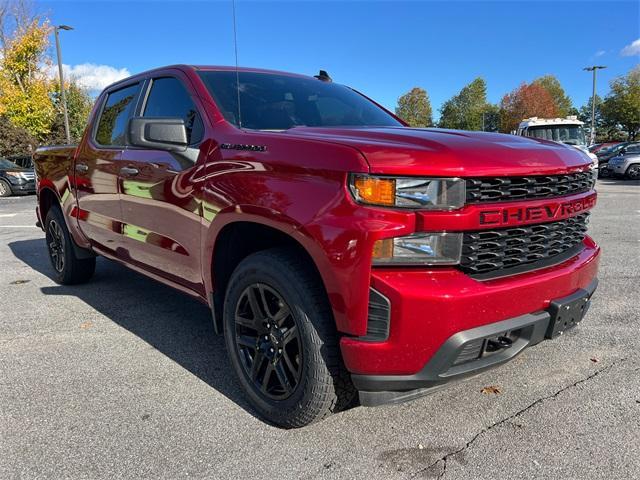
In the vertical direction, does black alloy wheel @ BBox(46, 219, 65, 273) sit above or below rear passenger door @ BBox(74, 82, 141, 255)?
below

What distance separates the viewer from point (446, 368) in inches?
84.0

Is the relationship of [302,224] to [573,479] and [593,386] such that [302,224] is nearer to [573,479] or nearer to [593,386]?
[573,479]

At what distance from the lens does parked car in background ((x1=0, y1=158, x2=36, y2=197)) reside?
1739 cm

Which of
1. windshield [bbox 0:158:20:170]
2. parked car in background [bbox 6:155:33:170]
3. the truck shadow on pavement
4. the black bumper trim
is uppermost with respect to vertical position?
parked car in background [bbox 6:155:33:170]

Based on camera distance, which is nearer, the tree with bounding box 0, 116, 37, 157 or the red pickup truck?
the red pickup truck

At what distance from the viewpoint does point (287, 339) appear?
2441 millimetres

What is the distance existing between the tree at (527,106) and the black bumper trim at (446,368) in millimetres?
64929

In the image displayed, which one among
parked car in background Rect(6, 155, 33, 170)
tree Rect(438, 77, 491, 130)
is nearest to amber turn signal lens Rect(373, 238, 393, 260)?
parked car in background Rect(6, 155, 33, 170)

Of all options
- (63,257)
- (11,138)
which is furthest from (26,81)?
(63,257)

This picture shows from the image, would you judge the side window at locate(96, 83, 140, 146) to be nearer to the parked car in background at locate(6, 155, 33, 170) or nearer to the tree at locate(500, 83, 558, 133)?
the parked car in background at locate(6, 155, 33, 170)

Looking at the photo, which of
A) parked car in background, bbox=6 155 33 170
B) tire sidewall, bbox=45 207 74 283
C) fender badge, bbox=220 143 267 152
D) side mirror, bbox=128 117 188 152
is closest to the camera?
fender badge, bbox=220 143 267 152

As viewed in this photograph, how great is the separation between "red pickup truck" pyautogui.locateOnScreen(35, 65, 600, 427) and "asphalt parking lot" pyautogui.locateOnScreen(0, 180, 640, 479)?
26cm

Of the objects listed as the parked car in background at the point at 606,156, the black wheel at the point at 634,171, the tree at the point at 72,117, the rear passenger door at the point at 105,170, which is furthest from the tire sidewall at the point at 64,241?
the tree at the point at 72,117

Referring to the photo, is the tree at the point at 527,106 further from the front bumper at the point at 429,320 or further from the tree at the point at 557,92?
the front bumper at the point at 429,320
